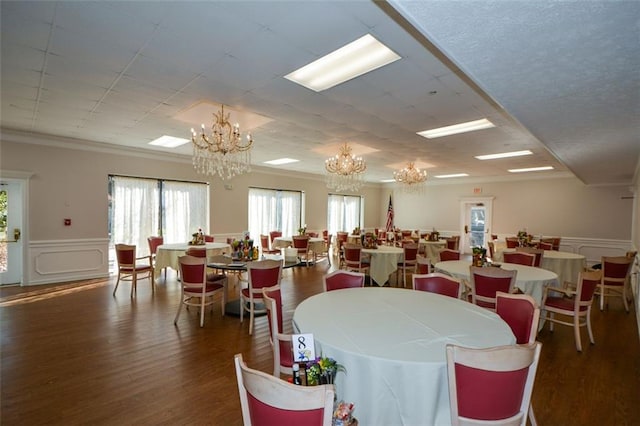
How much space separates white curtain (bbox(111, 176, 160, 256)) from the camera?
698cm

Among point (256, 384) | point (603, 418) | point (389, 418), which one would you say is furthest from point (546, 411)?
point (256, 384)

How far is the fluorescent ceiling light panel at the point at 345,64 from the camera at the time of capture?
2785 millimetres

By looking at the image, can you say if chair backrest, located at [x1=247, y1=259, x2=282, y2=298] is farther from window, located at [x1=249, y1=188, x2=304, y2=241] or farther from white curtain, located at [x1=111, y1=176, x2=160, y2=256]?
window, located at [x1=249, y1=188, x2=304, y2=241]

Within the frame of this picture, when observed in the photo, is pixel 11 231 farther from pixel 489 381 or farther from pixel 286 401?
pixel 489 381

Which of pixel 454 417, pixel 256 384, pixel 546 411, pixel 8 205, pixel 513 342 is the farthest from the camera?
pixel 8 205

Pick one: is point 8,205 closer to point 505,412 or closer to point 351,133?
point 351,133

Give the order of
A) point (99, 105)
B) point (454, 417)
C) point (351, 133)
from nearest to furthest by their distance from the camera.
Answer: point (454, 417) → point (99, 105) → point (351, 133)

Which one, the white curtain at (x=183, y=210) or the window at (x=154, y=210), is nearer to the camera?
the window at (x=154, y=210)

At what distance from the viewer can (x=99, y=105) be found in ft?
13.8

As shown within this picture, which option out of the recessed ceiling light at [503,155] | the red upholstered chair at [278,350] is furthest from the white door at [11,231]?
the recessed ceiling light at [503,155]

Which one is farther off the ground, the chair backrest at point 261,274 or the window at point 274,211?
the window at point 274,211

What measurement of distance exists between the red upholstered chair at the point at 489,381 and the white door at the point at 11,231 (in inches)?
308

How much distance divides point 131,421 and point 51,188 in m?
5.95

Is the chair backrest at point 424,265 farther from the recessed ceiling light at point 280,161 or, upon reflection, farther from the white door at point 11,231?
the white door at point 11,231
